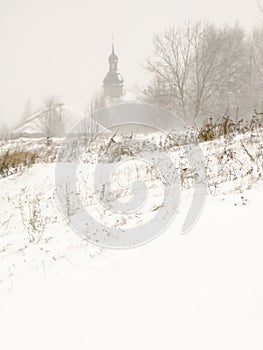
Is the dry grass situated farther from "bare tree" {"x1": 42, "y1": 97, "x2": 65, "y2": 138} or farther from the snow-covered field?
"bare tree" {"x1": 42, "y1": 97, "x2": 65, "y2": 138}

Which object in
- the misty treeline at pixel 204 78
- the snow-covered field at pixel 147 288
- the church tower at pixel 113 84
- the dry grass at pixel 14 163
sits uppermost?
the church tower at pixel 113 84

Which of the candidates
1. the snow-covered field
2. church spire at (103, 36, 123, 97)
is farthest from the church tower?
the snow-covered field

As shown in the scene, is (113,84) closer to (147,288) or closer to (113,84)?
(113,84)

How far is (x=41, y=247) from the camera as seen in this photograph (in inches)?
170

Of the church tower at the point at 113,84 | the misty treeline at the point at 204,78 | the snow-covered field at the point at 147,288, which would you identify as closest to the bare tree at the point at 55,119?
the church tower at the point at 113,84

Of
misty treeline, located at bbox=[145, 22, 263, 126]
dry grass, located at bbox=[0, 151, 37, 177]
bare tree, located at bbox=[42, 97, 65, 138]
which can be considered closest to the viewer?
dry grass, located at bbox=[0, 151, 37, 177]

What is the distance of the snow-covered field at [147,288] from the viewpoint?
8.09 feet

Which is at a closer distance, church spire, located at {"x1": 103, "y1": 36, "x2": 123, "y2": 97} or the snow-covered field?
the snow-covered field

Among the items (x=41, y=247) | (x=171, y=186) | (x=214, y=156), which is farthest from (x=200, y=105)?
(x=41, y=247)

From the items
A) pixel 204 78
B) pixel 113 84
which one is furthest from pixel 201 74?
pixel 113 84

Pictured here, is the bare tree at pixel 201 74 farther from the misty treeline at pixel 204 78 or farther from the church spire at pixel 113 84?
the church spire at pixel 113 84

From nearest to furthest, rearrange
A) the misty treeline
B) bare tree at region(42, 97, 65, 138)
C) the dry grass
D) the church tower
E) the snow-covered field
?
the snow-covered field < the dry grass < the misty treeline < bare tree at region(42, 97, 65, 138) < the church tower

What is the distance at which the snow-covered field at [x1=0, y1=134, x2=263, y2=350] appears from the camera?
2.47 metres

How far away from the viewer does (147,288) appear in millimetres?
3004
